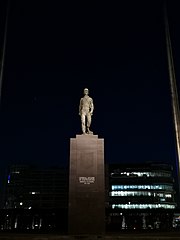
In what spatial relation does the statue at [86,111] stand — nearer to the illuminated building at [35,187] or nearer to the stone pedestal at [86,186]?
the stone pedestal at [86,186]

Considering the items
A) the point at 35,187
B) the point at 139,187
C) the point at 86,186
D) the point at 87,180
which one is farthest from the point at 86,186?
the point at 35,187

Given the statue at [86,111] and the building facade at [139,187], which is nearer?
the statue at [86,111]

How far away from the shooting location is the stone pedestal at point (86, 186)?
56.4 feet

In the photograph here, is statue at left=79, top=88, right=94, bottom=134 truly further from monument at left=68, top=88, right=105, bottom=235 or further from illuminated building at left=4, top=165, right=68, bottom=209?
illuminated building at left=4, top=165, right=68, bottom=209

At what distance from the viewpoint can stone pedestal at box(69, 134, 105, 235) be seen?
17.2 metres

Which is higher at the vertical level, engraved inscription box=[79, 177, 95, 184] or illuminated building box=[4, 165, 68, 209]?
illuminated building box=[4, 165, 68, 209]

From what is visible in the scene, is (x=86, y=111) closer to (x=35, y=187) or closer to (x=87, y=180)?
(x=87, y=180)

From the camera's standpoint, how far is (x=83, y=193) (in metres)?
17.8

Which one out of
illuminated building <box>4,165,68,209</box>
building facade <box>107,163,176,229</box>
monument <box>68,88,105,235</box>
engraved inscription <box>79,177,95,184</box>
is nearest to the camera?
monument <box>68,88,105,235</box>

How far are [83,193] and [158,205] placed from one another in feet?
364

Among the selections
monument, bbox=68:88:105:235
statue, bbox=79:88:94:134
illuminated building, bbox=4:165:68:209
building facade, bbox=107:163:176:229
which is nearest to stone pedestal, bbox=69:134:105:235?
monument, bbox=68:88:105:235

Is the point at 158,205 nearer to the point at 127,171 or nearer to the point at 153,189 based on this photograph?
the point at 153,189

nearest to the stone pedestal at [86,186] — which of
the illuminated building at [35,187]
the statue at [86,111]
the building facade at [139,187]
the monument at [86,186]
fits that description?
the monument at [86,186]

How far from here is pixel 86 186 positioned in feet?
58.8
